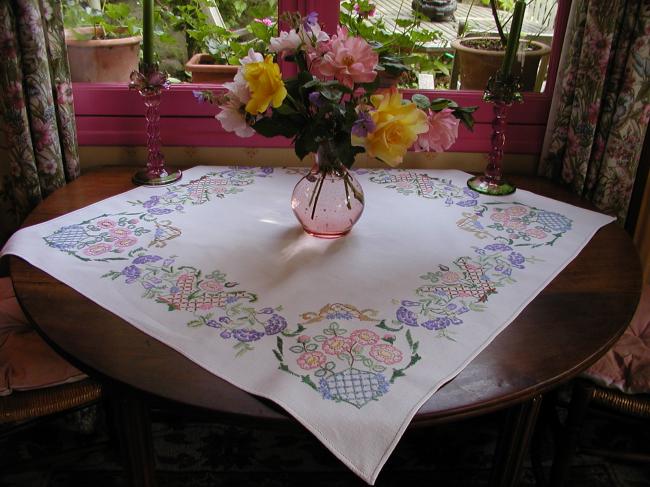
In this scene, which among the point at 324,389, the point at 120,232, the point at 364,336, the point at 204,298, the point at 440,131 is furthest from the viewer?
the point at 120,232

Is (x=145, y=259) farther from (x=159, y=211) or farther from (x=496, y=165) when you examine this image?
(x=496, y=165)

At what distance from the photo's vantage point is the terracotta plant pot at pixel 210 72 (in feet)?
6.08

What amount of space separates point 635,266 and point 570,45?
71 centimetres

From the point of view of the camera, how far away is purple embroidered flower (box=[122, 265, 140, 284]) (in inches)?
46.2

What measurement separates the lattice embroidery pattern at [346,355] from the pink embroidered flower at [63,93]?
3.10 ft

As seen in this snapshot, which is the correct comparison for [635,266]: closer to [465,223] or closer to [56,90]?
[465,223]

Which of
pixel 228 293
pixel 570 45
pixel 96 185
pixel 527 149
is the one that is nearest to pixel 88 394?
pixel 228 293

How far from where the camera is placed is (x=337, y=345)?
3.27 feet

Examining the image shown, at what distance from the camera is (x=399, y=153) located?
1.12 metres

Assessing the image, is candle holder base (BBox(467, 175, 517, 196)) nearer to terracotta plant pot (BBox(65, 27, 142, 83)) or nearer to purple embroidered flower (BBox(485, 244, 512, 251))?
purple embroidered flower (BBox(485, 244, 512, 251))

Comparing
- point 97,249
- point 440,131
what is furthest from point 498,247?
point 97,249

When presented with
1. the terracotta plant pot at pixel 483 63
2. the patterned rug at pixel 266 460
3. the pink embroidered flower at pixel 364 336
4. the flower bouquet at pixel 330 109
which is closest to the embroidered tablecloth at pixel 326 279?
the pink embroidered flower at pixel 364 336

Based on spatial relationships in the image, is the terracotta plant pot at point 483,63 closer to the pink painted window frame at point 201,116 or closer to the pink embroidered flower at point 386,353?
the pink painted window frame at point 201,116

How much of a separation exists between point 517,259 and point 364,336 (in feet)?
1.45
